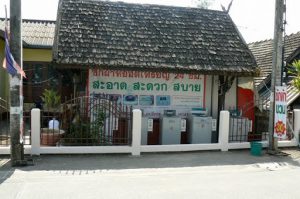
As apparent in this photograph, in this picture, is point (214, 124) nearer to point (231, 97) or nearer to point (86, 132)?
point (231, 97)

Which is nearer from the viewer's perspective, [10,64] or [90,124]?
[10,64]

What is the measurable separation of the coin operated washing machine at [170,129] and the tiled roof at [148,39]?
1549mm

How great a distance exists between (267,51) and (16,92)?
1622cm

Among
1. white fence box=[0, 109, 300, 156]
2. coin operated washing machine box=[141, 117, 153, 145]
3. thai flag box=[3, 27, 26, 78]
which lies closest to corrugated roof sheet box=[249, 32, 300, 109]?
white fence box=[0, 109, 300, 156]

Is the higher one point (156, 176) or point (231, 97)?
point (231, 97)

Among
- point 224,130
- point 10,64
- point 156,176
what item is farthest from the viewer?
point 224,130

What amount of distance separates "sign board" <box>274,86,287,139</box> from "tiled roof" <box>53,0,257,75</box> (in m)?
1.78

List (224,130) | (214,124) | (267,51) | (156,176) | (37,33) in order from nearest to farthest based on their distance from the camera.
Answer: (156,176) < (224,130) < (214,124) < (37,33) < (267,51)

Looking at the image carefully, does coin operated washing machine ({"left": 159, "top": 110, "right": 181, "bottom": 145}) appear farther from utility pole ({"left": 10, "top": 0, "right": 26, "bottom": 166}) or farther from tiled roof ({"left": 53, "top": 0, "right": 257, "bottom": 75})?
utility pole ({"left": 10, "top": 0, "right": 26, "bottom": 166})

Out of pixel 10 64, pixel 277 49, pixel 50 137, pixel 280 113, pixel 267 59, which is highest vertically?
pixel 267 59

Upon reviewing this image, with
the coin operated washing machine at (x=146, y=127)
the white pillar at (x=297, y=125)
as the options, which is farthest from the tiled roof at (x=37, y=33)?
the white pillar at (x=297, y=125)

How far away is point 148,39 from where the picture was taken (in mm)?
13367

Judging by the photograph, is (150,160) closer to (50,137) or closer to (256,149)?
(50,137)

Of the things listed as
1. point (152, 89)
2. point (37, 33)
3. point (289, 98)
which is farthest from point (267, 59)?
point (37, 33)
